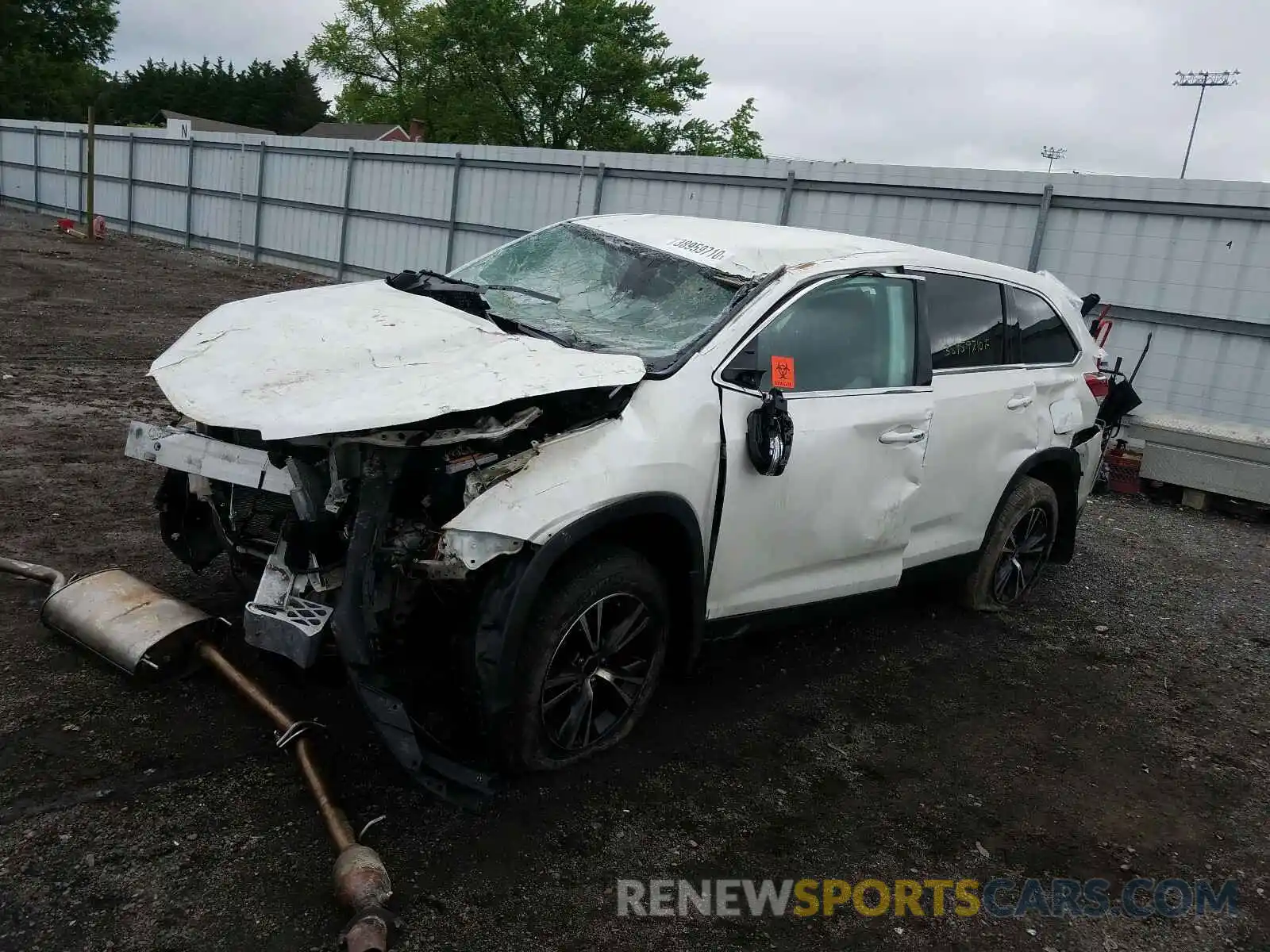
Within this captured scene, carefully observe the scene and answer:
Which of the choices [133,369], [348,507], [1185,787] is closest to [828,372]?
[348,507]

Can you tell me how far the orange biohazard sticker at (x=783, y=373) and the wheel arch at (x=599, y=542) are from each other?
648mm

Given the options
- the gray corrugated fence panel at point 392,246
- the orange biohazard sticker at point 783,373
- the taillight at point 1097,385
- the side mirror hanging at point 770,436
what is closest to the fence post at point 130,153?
the gray corrugated fence panel at point 392,246

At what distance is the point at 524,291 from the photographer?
4.10 metres

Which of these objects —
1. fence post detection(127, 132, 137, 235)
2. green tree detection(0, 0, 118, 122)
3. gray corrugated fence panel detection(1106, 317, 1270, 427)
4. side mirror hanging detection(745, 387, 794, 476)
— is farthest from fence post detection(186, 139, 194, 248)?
green tree detection(0, 0, 118, 122)

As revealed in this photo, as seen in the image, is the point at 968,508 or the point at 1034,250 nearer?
the point at 968,508

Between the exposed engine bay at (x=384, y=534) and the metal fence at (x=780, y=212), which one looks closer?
the exposed engine bay at (x=384, y=534)

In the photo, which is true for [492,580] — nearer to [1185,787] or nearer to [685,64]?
[1185,787]

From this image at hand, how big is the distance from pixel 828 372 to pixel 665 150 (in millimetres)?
38867

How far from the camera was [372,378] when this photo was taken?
2936 mm

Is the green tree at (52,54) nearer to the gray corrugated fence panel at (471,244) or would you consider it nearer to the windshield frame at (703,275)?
the gray corrugated fence panel at (471,244)

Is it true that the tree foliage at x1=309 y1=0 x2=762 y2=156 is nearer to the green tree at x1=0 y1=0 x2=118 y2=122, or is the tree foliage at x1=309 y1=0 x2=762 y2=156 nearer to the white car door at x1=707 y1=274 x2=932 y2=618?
the green tree at x1=0 y1=0 x2=118 y2=122

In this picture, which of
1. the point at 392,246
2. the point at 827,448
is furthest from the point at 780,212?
the point at 827,448

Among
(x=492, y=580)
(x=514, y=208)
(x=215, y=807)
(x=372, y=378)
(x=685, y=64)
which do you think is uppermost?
(x=685, y=64)

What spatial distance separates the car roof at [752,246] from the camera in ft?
12.6
